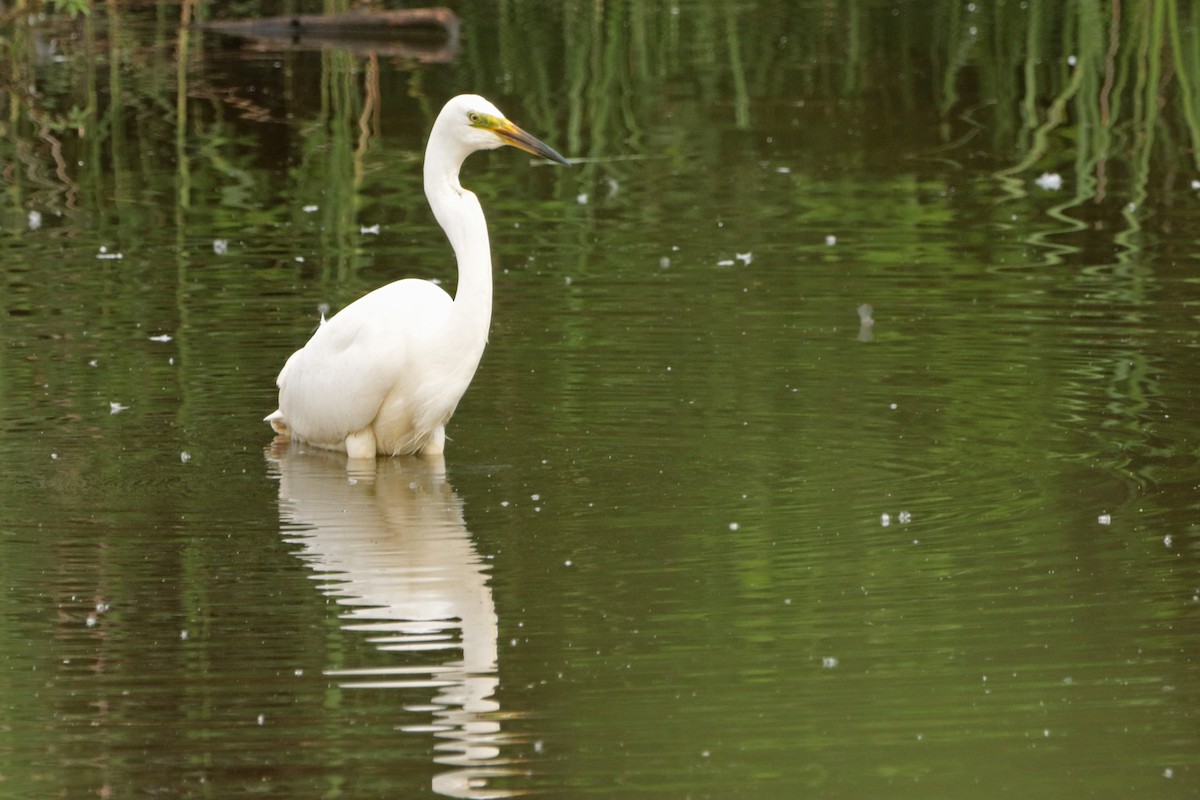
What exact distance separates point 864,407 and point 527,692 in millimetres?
3898

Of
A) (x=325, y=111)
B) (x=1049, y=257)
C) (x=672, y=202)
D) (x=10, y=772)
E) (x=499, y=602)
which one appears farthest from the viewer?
(x=325, y=111)

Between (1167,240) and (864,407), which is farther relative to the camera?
(1167,240)

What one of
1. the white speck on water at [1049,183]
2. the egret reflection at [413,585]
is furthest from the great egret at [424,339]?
the white speck on water at [1049,183]

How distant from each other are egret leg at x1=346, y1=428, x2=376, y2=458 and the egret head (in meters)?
1.38

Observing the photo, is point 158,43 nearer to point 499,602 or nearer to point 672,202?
point 672,202

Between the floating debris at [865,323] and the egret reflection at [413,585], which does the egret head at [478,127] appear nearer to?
the egret reflection at [413,585]

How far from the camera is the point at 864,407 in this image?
10195 millimetres

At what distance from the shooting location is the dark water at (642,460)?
6316 millimetres

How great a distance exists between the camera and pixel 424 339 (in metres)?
9.48

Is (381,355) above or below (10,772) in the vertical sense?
above

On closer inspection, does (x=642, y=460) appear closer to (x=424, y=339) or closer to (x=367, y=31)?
(x=424, y=339)

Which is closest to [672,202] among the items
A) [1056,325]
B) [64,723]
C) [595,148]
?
[595,148]

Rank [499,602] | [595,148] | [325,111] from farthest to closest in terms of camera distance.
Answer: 1. [325,111]
2. [595,148]
3. [499,602]

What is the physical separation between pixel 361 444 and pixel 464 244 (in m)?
1.08
